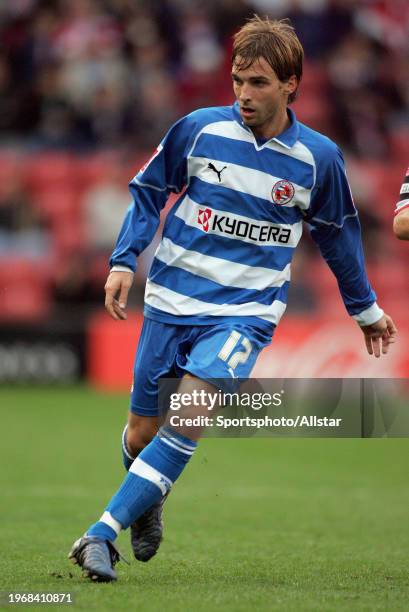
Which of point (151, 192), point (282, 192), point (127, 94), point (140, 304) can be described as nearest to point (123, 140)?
point (127, 94)

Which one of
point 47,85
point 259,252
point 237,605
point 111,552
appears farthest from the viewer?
point 47,85

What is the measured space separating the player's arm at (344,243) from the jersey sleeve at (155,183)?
1.87 ft

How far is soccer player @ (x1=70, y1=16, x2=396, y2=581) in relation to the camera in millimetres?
4875

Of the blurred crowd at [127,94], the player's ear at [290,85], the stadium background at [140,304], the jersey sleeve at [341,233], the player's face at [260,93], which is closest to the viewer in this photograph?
the player's face at [260,93]

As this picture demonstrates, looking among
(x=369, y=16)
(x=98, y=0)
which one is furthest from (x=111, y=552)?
(x=369, y=16)

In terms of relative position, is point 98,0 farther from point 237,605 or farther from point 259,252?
point 237,605

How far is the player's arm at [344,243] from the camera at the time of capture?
Answer: 16.8 ft

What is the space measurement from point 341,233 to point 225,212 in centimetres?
56

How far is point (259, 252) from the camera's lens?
5004 millimetres

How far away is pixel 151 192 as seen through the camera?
508 cm

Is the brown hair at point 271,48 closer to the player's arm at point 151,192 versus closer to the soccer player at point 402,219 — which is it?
the player's arm at point 151,192

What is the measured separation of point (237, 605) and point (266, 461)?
5481mm

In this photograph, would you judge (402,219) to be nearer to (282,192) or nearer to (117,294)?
(282,192)

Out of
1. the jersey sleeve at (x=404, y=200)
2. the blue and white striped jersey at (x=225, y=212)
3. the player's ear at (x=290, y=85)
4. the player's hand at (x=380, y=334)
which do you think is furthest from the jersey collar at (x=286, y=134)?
the player's hand at (x=380, y=334)
